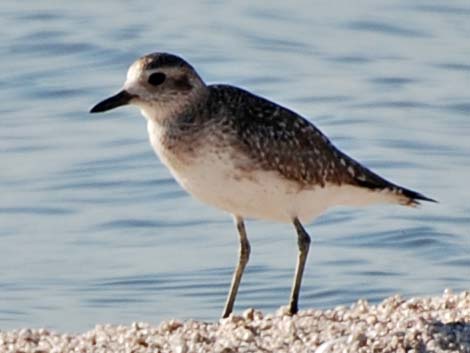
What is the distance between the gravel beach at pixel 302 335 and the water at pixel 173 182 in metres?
2.34

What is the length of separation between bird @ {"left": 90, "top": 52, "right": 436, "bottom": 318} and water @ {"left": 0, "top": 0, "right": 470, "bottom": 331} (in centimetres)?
177

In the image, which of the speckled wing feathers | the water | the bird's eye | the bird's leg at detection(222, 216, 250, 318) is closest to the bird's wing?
the speckled wing feathers

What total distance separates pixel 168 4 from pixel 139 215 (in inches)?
263

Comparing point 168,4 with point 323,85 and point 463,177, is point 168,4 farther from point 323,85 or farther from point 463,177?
point 463,177

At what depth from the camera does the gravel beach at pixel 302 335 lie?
9445 millimetres

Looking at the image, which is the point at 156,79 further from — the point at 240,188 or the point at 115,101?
the point at 240,188

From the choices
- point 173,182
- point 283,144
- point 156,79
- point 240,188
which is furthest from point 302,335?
point 173,182

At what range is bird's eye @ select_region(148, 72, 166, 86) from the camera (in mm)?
11242

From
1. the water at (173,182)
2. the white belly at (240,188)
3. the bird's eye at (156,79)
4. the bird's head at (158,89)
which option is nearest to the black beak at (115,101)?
the bird's head at (158,89)

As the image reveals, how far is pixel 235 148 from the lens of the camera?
1107cm

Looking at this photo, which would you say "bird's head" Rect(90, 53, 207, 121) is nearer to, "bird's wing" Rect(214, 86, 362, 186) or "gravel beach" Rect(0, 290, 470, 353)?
"bird's wing" Rect(214, 86, 362, 186)

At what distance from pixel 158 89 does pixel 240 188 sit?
2.62 ft

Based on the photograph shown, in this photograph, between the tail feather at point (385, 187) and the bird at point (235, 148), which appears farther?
the tail feather at point (385, 187)

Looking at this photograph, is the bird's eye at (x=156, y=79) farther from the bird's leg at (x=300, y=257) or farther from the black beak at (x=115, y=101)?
the bird's leg at (x=300, y=257)
